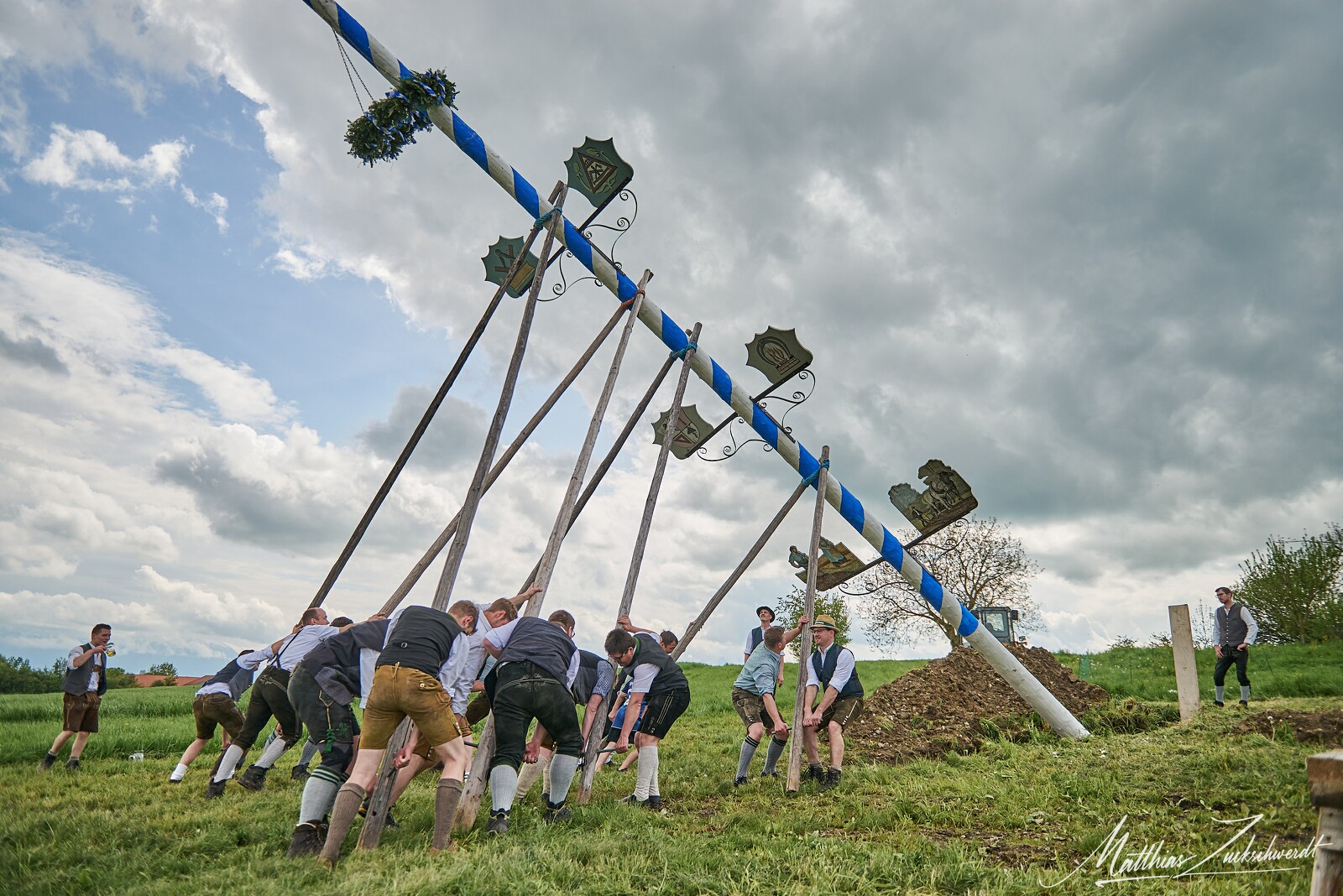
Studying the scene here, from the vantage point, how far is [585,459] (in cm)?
882

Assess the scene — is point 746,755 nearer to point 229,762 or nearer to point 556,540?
point 556,540

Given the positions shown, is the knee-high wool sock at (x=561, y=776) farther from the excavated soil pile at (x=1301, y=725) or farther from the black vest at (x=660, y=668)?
the excavated soil pile at (x=1301, y=725)

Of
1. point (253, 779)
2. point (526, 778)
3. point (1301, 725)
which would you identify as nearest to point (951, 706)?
point (1301, 725)

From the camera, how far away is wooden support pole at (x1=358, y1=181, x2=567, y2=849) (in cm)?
584

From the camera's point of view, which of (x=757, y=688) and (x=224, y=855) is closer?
(x=224, y=855)

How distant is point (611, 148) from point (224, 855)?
8531mm

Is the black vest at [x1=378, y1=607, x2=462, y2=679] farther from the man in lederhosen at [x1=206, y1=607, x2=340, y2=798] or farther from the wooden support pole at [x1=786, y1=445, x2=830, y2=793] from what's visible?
the wooden support pole at [x1=786, y1=445, x2=830, y2=793]

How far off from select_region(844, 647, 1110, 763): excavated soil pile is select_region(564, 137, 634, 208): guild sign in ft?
28.8

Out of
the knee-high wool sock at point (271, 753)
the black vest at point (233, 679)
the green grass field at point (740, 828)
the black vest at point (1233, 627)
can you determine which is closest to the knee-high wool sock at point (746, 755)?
the green grass field at point (740, 828)

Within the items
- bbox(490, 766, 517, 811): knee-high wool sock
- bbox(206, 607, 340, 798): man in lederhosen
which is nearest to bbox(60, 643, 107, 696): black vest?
bbox(206, 607, 340, 798): man in lederhosen

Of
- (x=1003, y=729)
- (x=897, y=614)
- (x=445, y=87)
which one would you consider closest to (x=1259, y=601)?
(x=897, y=614)

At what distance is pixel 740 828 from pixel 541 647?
241 cm

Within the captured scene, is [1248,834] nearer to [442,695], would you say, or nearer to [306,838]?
[442,695]

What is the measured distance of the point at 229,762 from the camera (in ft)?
26.5
